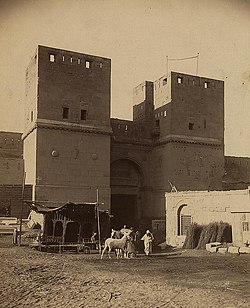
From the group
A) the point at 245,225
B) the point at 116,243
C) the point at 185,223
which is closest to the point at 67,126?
the point at 185,223

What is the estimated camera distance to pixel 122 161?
29.7m

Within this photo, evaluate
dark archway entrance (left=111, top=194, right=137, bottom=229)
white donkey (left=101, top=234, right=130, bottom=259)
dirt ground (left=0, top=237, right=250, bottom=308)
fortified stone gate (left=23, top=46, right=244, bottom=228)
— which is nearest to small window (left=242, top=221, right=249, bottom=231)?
dirt ground (left=0, top=237, right=250, bottom=308)

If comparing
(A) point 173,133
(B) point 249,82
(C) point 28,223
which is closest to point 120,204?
(A) point 173,133

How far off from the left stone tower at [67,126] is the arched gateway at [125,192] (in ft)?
13.3

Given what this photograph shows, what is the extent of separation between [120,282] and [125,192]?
19.3m

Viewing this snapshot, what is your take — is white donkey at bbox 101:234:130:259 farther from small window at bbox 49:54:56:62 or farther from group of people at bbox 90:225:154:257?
Answer: small window at bbox 49:54:56:62

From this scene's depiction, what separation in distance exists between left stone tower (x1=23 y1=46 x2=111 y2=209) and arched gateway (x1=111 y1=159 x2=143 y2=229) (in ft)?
13.3

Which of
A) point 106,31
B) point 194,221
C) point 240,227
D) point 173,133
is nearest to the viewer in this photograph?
point 106,31

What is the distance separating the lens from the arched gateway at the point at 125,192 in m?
29.2

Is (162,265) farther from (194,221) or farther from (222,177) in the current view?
(222,177)

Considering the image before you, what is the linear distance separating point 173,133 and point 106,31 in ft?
51.5

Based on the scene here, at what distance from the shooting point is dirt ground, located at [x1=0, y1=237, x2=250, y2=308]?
26.9ft

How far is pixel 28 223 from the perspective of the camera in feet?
73.6

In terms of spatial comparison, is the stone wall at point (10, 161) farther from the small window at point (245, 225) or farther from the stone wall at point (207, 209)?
the small window at point (245, 225)
